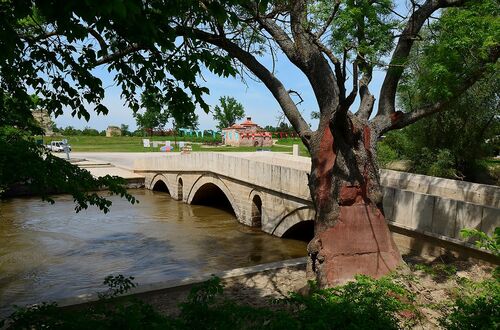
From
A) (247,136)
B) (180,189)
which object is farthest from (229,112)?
(180,189)

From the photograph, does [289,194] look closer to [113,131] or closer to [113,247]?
[113,247]

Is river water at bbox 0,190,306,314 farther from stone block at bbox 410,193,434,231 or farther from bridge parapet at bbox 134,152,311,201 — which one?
stone block at bbox 410,193,434,231

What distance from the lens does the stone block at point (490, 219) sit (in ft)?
25.7

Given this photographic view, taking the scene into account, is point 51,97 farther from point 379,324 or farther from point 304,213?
point 304,213

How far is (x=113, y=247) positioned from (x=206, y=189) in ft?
25.3

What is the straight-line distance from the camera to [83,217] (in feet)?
64.1

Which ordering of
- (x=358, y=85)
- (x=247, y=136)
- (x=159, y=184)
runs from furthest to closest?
(x=247, y=136) → (x=159, y=184) → (x=358, y=85)

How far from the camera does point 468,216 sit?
8336 mm

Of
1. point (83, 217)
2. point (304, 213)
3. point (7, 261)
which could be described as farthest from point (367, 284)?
point (83, 217)

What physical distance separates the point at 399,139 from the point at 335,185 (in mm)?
13046

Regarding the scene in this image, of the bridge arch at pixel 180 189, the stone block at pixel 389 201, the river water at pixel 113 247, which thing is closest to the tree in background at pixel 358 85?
the stone block at pixel 389 201

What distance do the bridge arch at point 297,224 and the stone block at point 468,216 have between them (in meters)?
5.16

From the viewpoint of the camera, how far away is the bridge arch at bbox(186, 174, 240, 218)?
19780 millimetres

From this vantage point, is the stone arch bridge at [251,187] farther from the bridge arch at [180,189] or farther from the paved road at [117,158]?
the paved road at [117,158]
